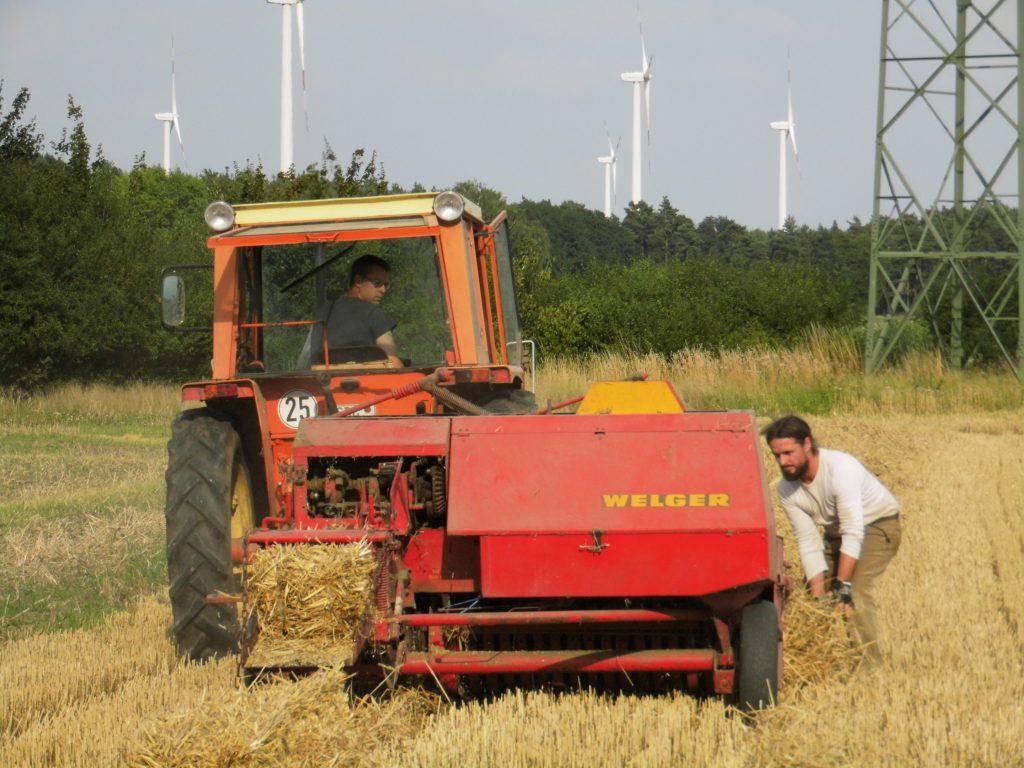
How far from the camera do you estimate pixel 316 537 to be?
5668mm

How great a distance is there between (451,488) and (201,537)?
1.39m

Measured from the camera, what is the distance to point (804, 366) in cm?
2534

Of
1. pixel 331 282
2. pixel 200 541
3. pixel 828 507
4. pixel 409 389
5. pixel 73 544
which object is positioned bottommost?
pixel 73 544

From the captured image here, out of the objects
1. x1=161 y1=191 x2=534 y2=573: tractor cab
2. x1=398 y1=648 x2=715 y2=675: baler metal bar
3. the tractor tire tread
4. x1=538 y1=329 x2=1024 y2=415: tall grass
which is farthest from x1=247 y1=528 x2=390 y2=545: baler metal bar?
x1=538 y1=329 x2=1024 y2=415: tall grass

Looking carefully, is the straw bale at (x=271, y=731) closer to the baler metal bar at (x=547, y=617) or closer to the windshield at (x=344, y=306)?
the baler metal bar at (x=547, y=617)

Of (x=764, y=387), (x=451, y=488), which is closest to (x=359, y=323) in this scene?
(x=451, y=488)

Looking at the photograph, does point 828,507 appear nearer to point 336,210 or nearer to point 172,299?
point 336,210

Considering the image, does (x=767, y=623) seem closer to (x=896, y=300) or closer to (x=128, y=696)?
(x=128, y=696)

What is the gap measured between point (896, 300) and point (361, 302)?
65.3 feet

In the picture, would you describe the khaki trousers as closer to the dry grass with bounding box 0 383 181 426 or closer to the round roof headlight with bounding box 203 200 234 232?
the round roof headlight with bounding box 203 200 234 232

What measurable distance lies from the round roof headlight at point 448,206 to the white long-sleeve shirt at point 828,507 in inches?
84.9

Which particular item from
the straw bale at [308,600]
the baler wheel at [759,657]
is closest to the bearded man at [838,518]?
the baler wheel at [759,657]

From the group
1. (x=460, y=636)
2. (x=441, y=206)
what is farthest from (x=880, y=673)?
(x=441, y=206)

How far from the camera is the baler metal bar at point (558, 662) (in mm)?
5703
